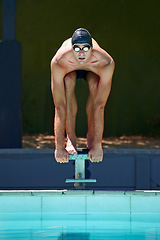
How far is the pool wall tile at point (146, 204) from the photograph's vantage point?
15.0 feet

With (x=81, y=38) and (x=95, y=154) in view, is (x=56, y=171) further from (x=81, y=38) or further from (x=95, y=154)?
(x=81, y=38)

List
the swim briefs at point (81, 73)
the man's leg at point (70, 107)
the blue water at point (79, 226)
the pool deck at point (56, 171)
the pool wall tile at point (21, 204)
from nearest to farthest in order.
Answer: the blue water at point (79, 226)
the pool wall tile at point (21, 204)
the man's leg at point (70, 107)
the swim briefs at point (81, 73)
the pool deck at point (56, 171)

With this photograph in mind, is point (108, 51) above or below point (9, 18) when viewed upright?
below

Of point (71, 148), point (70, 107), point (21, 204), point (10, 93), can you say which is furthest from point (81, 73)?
point (10, 93)

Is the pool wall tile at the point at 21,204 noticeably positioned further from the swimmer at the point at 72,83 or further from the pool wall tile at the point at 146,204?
the pool wall tile at the point at 146,204

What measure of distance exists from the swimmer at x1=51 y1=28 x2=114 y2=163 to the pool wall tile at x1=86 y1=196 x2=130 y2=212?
1.17ft

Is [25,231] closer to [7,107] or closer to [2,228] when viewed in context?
[2,228]

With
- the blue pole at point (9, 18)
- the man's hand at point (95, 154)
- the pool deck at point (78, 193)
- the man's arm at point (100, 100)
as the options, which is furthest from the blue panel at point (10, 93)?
the pool deck at point (78, 193)

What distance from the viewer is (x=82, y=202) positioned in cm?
466

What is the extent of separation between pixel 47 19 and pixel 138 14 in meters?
1.85

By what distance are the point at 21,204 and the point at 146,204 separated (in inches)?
42.1

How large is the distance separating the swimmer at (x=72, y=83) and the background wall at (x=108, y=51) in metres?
5.99

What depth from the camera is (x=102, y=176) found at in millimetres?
6242

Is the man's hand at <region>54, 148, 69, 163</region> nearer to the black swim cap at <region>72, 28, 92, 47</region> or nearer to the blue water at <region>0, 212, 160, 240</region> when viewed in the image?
the blue water at <region>0, 212, 160, 240</region>
